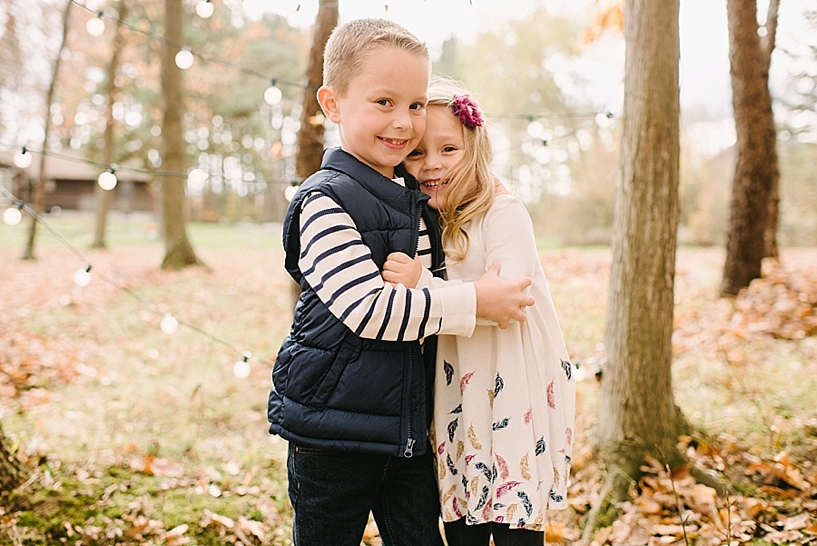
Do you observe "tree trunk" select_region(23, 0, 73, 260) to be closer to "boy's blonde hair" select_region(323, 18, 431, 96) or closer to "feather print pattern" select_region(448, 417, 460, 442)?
"boy's blonde hair" select_region(323, 18, 431, 96)

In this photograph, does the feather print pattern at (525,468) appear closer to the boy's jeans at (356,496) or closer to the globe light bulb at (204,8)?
the boy's jeans at (356,496)

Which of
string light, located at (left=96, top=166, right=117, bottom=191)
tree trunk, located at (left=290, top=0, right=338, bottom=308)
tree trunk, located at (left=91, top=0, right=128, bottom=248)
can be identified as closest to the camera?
string light, located at (left=96, top=166, right=117, bottom=191)

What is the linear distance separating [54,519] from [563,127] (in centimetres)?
1826

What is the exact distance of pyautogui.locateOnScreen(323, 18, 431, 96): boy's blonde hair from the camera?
166 cm

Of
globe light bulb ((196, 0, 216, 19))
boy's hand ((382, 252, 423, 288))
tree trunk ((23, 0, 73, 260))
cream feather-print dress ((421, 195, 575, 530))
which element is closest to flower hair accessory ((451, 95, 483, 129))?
cream feather-print dress ((421, 195, 575, 530))

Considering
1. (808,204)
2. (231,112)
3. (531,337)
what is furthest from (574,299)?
(231,112)

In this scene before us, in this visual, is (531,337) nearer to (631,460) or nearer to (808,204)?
(631,460)

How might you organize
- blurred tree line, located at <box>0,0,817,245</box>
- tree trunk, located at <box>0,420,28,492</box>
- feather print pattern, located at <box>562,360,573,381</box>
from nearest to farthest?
feather print pattern, located at <box>562,360,573,381</box>, tree trunk, located at <box>0,420,28,492</box>, blurred tree line, located at <box>0,0,817,245</box>

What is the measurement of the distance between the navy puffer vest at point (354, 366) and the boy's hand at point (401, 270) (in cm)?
4

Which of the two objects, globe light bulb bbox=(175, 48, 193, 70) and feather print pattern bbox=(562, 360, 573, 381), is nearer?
feather print pattern bbox=(562, 360, 573, 381)

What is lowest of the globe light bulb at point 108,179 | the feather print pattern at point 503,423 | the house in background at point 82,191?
the feather print pattern at point 503,423

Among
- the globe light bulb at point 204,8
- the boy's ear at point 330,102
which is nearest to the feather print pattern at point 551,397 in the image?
the boy's ear at point 330,102

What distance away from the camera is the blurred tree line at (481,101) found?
13367 millimetres

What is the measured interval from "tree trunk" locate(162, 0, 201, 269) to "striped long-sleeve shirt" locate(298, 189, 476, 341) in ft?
31.5
